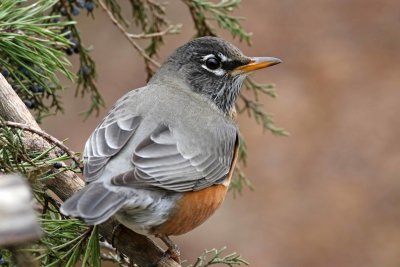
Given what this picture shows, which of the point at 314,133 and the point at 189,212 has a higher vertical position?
the point at 189,212

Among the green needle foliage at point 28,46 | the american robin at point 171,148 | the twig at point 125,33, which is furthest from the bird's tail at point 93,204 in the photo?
the twig at point 125,33

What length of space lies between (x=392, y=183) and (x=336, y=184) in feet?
2.21

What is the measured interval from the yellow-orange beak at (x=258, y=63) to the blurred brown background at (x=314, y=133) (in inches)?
179

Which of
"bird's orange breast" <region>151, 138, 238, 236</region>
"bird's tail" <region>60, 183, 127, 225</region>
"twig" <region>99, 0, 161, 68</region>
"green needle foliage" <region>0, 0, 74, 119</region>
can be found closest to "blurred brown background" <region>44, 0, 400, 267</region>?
"twig" <region>99, 0, 161, 68</region>

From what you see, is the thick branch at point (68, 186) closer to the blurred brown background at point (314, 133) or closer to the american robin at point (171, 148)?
the american robin at point (171, 148)

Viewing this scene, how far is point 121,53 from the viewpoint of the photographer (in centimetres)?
1098

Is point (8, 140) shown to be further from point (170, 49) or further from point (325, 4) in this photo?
point (325, 4)

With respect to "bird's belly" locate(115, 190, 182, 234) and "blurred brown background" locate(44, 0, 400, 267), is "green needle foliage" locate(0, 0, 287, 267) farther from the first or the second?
"blurred brown background" locate(44, 0, 400, 267)

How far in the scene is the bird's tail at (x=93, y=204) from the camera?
2.71 metres

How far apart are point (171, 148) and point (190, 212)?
302 millimetres

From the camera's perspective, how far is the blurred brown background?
9062 millimetres

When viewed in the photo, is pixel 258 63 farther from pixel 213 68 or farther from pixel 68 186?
pixel 68 186

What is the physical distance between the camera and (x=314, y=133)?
33.5ft

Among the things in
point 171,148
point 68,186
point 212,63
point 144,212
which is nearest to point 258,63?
point 212,63
